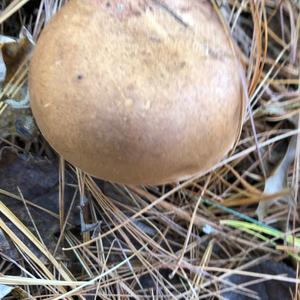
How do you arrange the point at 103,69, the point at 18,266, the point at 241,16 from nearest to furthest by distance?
the point at 103,69 → the point at 18,266 → the point at 241,16

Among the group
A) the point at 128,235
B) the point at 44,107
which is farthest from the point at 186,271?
the point at 44,107

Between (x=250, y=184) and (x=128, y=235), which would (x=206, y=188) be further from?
(x=128, y=235)

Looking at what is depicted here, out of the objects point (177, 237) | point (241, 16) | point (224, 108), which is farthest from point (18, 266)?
point (241, 16)

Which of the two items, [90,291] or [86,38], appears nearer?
[86,38]

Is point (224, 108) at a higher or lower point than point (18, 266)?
higher

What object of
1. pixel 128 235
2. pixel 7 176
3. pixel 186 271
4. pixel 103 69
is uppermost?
pixel 103 69

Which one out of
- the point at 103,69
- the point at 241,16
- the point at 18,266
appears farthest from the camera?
the point at 241,16

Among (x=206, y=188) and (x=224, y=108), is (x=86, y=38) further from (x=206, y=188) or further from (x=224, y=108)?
(x=206, y=188)
